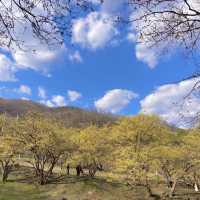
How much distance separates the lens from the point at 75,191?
50875 mm

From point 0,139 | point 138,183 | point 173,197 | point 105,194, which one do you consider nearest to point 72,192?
point 105,194

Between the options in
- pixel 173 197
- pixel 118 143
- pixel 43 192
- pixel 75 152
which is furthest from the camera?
pixel 75 152

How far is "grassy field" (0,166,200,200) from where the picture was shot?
1921 inches

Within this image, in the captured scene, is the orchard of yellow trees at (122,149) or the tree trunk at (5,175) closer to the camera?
the orchard of yellow trees at (122,149)

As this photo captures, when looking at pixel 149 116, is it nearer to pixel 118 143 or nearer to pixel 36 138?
pixel 118 143

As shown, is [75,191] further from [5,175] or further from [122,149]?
[5,175]

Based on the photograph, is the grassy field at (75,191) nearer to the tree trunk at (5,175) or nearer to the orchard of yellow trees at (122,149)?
the tree trunk at (5,175)

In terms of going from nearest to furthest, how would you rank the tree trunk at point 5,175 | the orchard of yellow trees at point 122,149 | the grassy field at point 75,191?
the grassy field at point 75,191 < the orchard of yellow trees at point 122,149 < the tree trunk at point 5,175

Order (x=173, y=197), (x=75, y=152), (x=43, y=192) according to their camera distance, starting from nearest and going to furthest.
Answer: (x=173, y=197), (x=43, y=192), (x=75, y=152)

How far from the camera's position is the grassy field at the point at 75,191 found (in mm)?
48781

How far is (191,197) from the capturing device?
166 feet

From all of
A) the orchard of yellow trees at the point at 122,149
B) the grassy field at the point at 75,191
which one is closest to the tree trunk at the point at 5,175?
the orchard of yellow trees at the point at 122,149

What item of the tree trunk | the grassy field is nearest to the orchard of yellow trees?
the tree trunk

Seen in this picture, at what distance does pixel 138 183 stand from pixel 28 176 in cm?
1950
